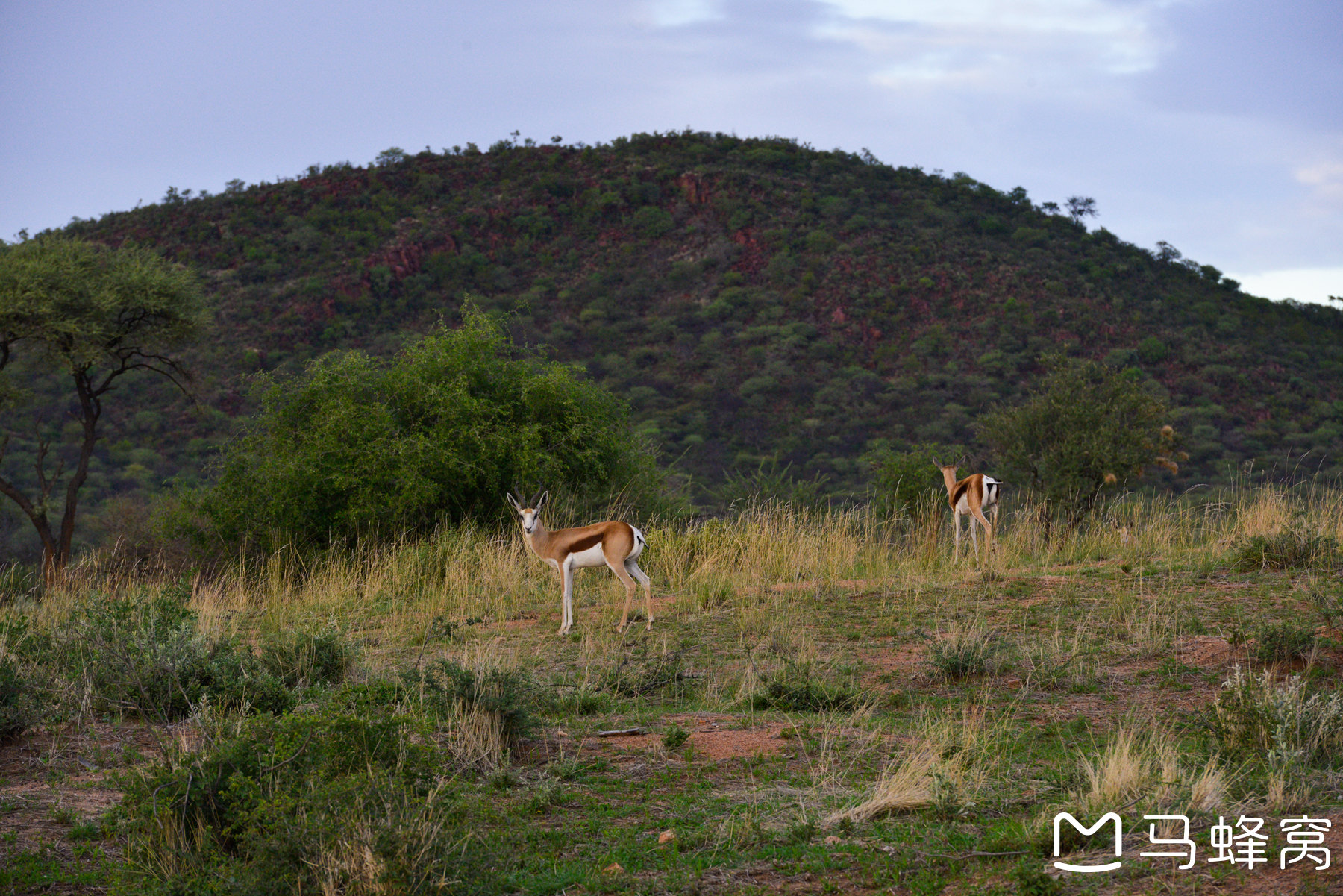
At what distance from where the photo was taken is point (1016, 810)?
14.7 ft

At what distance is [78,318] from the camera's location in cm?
2077

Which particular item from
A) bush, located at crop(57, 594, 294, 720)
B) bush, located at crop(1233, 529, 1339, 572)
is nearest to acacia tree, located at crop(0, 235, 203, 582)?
bush, located at crop(57, 594, 294, 720)

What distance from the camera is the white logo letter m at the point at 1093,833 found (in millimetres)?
3648

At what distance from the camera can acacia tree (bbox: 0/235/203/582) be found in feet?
65.9

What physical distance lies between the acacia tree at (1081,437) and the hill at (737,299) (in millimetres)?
10883

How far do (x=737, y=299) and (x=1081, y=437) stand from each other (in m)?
31.1

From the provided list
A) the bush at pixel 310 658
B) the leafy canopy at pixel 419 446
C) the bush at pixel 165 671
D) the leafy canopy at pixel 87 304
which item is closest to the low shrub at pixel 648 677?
the bush at pixel 310 658

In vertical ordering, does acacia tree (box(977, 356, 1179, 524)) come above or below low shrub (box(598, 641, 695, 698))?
above

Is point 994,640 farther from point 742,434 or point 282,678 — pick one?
point 742,434

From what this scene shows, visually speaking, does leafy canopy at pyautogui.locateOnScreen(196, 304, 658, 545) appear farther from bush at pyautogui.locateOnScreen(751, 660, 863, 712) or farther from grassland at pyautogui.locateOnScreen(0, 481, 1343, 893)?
bush at pyautogui.locateOnScreen(751, 660, 863, 712)

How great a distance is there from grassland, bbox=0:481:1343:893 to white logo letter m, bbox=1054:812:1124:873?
0.11 feet

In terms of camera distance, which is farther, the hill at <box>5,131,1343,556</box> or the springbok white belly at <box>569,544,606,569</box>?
the hill at <box>5,131,1343,556</box>

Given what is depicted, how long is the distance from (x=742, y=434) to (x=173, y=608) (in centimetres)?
3268

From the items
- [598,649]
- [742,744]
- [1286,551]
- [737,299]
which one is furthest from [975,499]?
[737,299]
